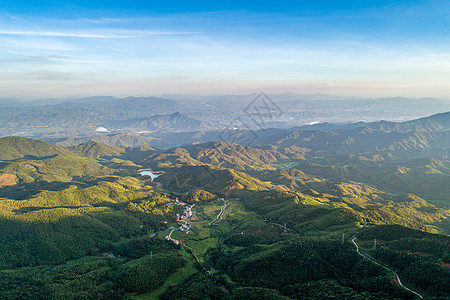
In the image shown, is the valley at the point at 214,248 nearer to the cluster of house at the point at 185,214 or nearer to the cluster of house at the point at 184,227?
the cluster of house at the point at 184,227

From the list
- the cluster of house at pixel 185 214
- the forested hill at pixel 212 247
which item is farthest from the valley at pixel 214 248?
the cluster of house at pixel 185 214

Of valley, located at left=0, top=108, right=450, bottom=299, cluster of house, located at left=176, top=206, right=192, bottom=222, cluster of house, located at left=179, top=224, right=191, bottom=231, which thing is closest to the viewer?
valley, located at left=0, top=108, right=450, bottom=299

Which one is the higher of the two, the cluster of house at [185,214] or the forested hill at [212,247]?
the forested hill at [212,247]

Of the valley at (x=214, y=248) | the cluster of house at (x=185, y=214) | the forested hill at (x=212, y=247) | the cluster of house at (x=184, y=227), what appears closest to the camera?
the valley at (x=214, y=248)

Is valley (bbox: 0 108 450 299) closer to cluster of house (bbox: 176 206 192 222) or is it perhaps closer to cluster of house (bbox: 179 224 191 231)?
cluster of house (bbox: 179 224 191 231)

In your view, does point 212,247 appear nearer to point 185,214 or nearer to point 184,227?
point 184,227

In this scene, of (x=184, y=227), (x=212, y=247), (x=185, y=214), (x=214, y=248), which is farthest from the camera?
(x=185, y=214)

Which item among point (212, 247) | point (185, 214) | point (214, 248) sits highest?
point (214, 248)

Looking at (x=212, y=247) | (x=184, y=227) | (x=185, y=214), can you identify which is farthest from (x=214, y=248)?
(x=185, y=214)

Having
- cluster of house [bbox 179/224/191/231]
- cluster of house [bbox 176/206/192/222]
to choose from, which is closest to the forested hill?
cluster of house [bbox 179/224/191/231]

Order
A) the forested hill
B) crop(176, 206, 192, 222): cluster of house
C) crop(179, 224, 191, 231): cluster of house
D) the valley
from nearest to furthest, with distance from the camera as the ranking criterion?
the valley, the forested hill, crop(179, 224, 191, 231): cluster of house, crop(176, 206, 192, 222): cluster of house

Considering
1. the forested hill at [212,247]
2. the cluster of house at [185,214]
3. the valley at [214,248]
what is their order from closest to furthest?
1. the valley at [214,248]
2. the forested hill at [212,247]
3. the cluster of house at [185,214]

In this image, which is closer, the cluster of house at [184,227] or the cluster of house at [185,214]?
the cluster of house at [184,227]
